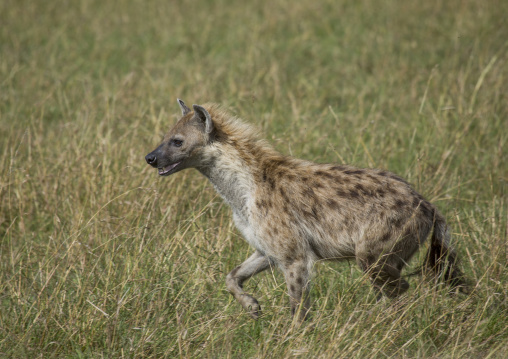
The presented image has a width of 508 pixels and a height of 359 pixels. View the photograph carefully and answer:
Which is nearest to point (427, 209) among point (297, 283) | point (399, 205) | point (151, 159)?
point (399, 205)

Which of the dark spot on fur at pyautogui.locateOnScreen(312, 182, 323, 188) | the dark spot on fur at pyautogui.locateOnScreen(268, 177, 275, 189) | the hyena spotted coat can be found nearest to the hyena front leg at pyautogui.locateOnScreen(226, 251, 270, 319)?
the hyena spotted coat

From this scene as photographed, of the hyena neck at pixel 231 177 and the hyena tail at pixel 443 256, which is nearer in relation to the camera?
the hyena tail at pixel 443 256

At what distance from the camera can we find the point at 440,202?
6.29 m

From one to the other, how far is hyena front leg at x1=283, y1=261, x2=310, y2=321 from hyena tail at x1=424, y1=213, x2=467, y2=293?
0.82 meters

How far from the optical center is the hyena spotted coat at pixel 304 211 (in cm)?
470

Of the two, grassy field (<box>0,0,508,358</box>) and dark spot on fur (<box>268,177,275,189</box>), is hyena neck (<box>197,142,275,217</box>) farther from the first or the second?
grassy field (<box>0,0,508,358</box>)

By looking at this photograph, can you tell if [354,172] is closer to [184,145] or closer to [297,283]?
[297,283]

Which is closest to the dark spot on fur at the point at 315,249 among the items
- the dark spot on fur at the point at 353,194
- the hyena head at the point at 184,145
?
the dark spot on fur at the point at 353,194

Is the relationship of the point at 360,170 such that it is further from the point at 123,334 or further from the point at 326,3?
the point at 326,3

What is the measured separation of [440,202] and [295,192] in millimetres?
1915

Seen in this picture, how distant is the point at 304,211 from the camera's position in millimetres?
4887

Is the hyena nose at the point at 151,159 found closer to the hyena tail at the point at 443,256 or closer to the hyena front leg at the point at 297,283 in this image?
the hyena front leg at the point at 297,283

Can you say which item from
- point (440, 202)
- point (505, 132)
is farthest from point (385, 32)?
point (440, 202)

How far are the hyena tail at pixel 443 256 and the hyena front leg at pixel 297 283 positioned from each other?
0.82 m
